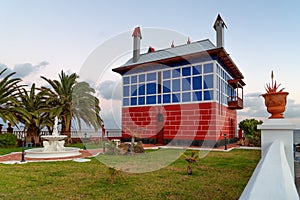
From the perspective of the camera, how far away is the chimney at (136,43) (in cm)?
1912

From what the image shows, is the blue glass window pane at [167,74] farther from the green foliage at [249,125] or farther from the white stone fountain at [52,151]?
the white stone fountain at [52,151]

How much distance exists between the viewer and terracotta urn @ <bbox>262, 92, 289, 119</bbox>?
3273 mm

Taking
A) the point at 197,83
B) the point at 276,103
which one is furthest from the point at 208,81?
the point at 276,103

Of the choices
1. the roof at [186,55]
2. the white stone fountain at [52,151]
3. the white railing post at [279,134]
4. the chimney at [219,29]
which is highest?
the chimney at [219,29]

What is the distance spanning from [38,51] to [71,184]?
933 centimetres

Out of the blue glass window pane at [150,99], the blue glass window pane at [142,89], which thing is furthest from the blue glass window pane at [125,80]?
the blue glass window pane at [150,99]

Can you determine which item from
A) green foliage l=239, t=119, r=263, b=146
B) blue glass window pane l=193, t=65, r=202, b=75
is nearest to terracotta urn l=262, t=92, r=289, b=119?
blue glass window pane l=193, t=65, r=202, b=75

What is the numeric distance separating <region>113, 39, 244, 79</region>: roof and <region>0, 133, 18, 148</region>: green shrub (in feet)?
28.9

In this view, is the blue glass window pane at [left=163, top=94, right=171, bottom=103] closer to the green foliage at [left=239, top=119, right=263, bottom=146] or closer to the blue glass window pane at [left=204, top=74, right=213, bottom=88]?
the blue glass window pane at [left=204, top=74, right=213, bottom=88]

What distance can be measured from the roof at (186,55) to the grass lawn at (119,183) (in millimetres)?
8882

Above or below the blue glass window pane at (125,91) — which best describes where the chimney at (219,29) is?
above

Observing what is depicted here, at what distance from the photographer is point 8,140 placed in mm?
14336

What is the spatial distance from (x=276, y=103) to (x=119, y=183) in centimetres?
384

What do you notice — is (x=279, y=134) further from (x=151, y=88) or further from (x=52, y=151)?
(x=151, y=88)
